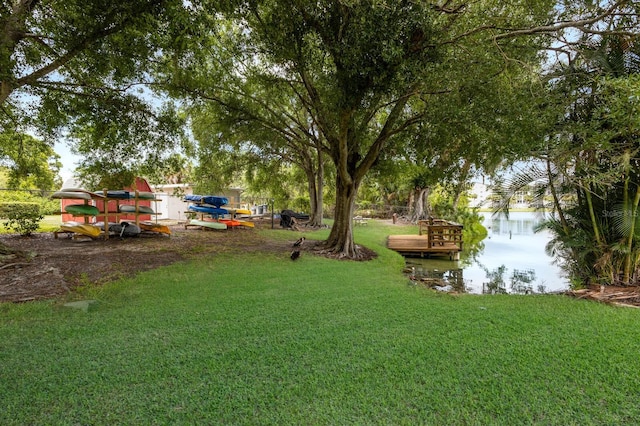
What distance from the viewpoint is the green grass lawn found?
6.59 ft

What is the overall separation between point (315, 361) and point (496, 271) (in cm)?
873

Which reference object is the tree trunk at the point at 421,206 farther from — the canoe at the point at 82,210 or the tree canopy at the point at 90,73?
the canoe at the point at 82,210

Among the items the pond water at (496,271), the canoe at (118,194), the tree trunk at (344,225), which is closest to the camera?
the pond water at (496,271)

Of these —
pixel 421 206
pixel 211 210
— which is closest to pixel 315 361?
pixel 211 210

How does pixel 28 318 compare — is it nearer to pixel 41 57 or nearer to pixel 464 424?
pixel 464 424

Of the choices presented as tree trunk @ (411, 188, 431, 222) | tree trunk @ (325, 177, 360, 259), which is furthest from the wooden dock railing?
tree trunk @ (411, 188, 431, 222)

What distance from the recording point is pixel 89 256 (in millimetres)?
6938

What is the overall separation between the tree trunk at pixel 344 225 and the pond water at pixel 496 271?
6.38 feet

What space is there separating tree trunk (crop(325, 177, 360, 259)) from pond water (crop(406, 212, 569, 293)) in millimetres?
A: 1944

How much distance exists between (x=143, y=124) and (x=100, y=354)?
665cm

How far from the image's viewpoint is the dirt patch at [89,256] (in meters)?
4.80

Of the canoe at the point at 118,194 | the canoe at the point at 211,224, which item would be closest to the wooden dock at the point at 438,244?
the canoe at the point at 211,224

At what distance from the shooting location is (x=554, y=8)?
560 cm

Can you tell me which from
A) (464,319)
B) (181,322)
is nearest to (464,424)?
(464,319)
